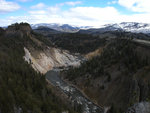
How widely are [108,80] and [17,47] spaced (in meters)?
30.7

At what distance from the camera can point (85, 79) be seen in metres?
38.1

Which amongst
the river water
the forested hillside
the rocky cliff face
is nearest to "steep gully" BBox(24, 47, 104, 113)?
the river water

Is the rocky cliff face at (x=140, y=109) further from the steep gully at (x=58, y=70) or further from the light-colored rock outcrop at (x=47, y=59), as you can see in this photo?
the light-colored rock outcrop at (x=47, y=59)

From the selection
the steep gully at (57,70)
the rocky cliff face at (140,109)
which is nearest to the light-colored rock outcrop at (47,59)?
the steep gully at (57,70)

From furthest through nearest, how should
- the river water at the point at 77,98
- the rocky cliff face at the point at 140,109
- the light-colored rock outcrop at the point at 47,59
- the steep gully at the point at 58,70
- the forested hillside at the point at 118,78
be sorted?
1. the light-colored rock outcrop at the point at 47,59
2. the steep gully at the point at 58,70
3. the river water at the point at 77,98
4. the forested hillside at the point at 118,78
5. the rocky cliff face at the point at 140,109

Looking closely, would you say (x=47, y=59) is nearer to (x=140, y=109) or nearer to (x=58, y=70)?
(x=58, y=70)

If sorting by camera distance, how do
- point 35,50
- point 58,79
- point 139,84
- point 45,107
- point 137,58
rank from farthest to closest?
point 35,50, point 58,79, point 137,58, point 139,84, point 45,107

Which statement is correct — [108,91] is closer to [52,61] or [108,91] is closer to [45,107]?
[45,107]

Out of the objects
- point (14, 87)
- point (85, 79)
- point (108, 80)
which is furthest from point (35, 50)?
point (14, 87)

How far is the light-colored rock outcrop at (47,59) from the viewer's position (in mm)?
49166

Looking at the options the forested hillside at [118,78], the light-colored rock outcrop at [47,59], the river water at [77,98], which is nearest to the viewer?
the forested hillside at [118,78]

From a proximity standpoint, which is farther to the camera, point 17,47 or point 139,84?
point 17,47

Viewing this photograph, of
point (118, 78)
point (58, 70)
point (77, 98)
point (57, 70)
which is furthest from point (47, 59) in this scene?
point (118, 78)

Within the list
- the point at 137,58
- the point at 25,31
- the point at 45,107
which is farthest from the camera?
the point at 25,31
